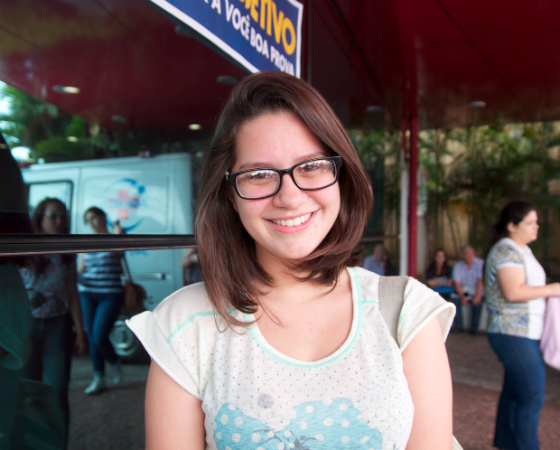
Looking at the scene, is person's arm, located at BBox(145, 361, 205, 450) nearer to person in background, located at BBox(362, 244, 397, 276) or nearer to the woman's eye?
the woman's eye

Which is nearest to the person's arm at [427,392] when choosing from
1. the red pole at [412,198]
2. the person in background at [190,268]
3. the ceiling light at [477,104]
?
the person in background at [190,268]

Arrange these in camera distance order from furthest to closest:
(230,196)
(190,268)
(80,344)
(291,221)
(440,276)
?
(440,276), (190,268), (80,344), (230,196), (291,221)

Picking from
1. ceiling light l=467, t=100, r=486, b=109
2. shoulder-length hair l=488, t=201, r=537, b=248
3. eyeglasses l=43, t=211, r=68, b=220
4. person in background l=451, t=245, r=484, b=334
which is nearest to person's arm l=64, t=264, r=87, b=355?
eyeglasses l=43, t=211, r=68, b=220

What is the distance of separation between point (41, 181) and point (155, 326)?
3.03 ft

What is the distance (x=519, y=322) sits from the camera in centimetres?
295

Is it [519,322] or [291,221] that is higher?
[291,221]

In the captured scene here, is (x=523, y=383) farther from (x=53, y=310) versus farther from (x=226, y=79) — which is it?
(x=226, y=79)

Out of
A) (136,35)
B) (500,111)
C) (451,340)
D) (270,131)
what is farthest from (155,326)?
(500,111)

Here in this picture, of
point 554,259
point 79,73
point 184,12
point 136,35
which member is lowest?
point 554,259

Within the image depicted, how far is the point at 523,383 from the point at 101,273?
2696 mm

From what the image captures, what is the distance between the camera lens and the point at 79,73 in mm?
2770

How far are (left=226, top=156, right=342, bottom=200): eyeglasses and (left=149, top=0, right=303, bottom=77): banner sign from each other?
698mm

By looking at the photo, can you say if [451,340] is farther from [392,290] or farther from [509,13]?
[392,290]

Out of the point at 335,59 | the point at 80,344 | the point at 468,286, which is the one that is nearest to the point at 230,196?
the point at 80,344
